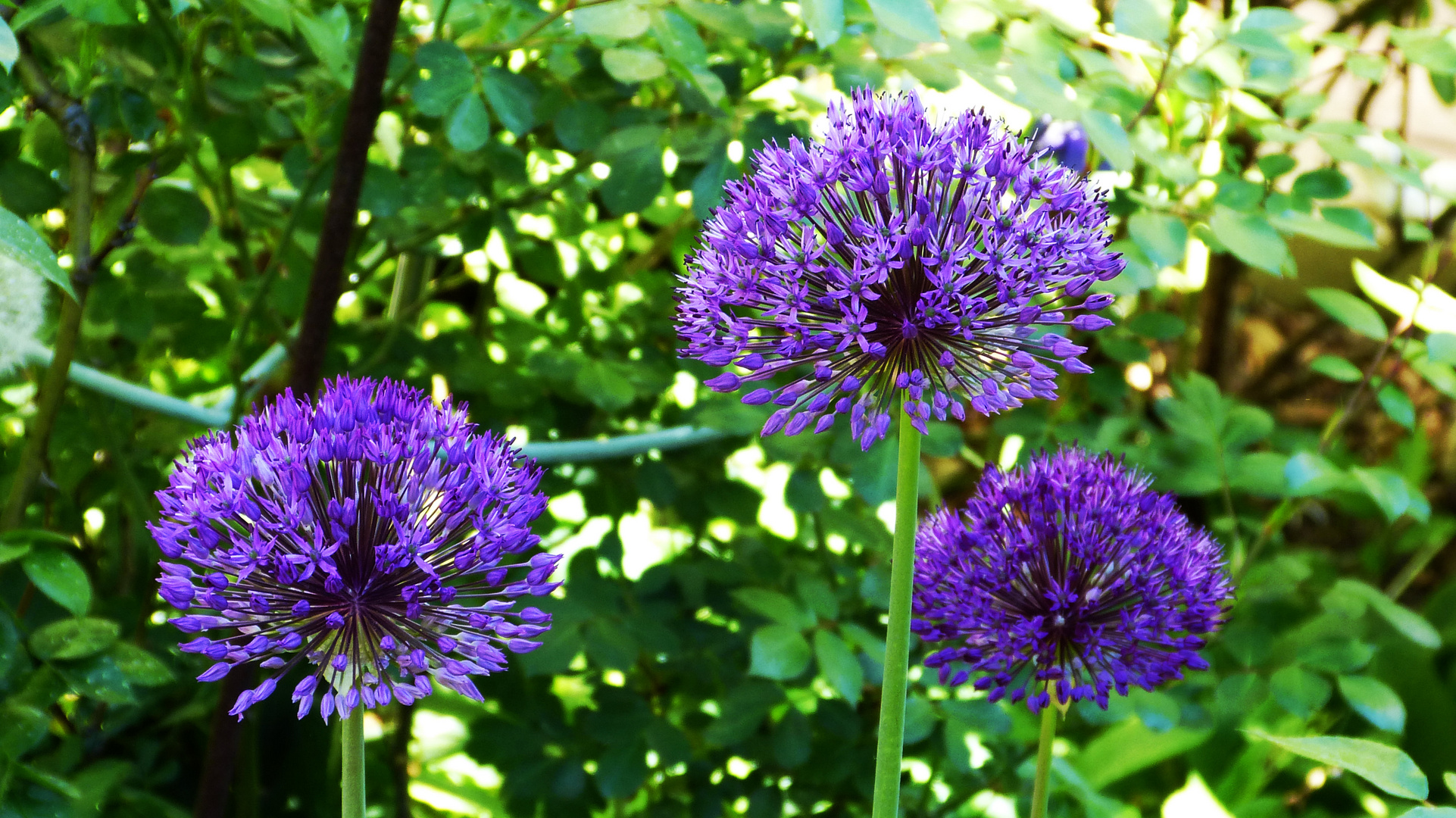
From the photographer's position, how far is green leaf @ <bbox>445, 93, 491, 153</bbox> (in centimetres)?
85

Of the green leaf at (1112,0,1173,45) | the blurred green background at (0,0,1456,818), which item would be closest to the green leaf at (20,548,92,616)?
the blurred green background at (0,0,1456,818)

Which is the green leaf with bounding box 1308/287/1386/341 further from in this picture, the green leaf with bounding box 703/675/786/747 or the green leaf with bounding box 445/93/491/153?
the green leaf with bounding box 445/93/491/153

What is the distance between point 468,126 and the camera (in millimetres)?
855

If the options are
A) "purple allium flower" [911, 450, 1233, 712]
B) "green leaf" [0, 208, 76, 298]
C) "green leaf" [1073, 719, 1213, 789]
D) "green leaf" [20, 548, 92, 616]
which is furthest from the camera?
"green leaf" [1073, 719, 1213, 789]

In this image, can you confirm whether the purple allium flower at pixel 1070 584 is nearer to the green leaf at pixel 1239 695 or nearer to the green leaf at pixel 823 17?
the green leaf at pixel 823 17

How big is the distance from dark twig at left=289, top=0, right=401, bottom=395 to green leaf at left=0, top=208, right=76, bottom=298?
0.38m

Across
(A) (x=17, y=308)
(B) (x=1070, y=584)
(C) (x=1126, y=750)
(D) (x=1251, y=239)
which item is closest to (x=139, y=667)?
(A) (x=17, y=308)

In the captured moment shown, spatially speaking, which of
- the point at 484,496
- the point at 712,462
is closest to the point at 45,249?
the point at 484,496

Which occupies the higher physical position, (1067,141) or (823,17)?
(1067,141)

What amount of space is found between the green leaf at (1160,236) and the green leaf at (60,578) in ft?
2.53

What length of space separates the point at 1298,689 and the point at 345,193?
2.95 ft

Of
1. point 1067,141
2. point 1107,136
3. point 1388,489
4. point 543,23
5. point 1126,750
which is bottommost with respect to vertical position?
point 1126,750

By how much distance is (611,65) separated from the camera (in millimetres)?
852

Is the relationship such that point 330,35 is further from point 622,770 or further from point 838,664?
point 622,770
